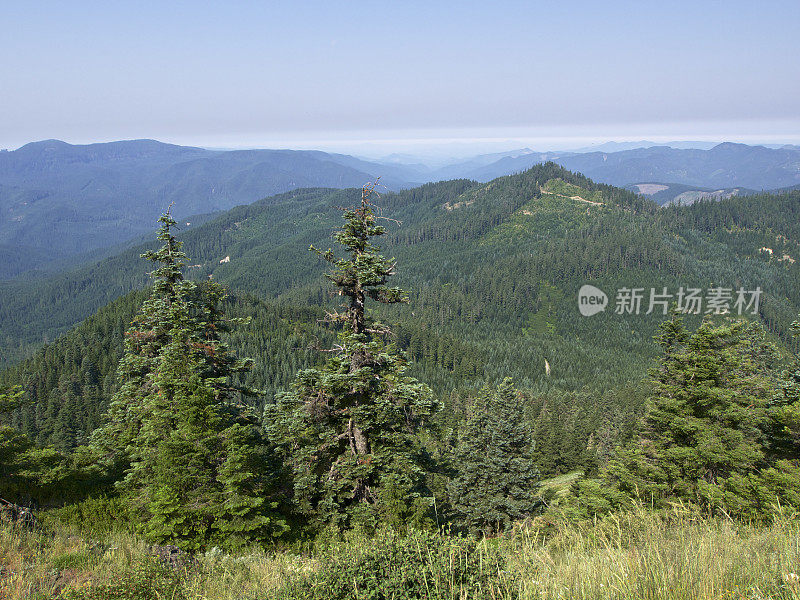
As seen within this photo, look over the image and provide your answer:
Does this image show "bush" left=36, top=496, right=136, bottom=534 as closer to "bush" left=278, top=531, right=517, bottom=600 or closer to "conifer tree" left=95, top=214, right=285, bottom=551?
"conifer tree" left=95, top=214, right=285, bottom=551

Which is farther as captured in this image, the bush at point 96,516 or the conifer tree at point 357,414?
the conifer tree at point 357,414

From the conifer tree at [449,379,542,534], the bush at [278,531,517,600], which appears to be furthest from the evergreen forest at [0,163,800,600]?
the conifer tree at [449,379,542,534]

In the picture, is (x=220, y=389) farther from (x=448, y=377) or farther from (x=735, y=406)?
(x=448, y=377)

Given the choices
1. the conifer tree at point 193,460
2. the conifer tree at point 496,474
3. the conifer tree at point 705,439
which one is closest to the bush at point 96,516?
the conifer tree at point 193,460

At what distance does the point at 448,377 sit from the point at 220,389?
107 metres

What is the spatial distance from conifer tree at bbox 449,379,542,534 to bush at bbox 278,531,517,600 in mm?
24899

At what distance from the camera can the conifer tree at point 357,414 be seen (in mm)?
13617

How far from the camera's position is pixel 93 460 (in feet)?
53.2

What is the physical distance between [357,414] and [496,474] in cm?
1923

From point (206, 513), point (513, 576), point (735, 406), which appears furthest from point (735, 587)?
point (735, 406)

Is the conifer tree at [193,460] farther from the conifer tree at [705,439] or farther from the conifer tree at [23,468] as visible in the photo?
the conifer tree at [705,439]

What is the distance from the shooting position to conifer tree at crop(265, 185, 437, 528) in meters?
13.6

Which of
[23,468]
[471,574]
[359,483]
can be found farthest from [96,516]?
[471,574]

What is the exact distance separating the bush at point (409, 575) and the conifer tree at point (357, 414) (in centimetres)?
811
